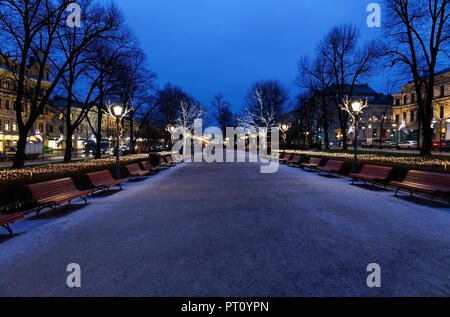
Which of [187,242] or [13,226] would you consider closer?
[187,242]

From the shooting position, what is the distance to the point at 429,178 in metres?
7.80

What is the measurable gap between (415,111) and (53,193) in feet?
235

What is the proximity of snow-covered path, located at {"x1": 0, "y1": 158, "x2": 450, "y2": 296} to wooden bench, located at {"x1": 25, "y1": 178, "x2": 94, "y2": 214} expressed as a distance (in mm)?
414

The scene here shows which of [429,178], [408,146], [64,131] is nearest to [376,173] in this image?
[429,178]

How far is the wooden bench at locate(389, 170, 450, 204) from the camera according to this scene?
7.01 meters

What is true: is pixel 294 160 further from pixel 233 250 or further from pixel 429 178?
pixel 233 250

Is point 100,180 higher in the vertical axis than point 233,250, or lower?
higher

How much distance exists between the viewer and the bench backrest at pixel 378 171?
32.1 feet

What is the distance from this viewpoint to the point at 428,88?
54.2 feet
